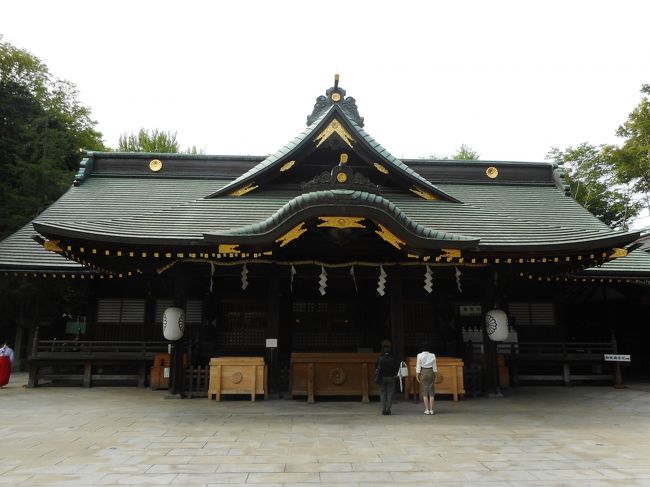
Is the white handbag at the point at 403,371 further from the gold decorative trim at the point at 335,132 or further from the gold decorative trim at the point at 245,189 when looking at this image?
the gold decorative trim at the point at 245,189

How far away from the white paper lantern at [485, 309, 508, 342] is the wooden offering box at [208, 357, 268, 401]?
615cm

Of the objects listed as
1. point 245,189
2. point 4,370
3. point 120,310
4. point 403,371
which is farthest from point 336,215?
point 4,370

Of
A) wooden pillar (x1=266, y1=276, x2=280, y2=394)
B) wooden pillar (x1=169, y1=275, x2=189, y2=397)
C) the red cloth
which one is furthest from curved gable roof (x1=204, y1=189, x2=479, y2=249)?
the red cloth

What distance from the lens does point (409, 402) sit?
1127cm

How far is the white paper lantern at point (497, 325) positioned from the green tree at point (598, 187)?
25067 mm

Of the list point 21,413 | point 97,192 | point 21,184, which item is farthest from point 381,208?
point 21,184

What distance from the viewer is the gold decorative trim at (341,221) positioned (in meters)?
10.5

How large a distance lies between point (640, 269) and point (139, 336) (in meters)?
17.0

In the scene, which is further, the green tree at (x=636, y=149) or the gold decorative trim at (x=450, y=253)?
the green tree at (x=636, y=149)

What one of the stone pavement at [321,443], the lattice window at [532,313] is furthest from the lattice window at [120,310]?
the lattice window at [532,313]

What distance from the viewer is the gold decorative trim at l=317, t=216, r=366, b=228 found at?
34.3 feet

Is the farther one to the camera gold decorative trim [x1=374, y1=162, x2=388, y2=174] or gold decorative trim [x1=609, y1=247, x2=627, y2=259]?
gold decorative trim [x1=374, y1=162, x2=388, y2=174]

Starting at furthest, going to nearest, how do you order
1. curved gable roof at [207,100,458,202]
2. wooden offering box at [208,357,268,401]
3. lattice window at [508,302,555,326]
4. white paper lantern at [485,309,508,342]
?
1. lattice window at [508,302,555,326]
2. curved gable roof at [207,100,458,202]
3. white paper lantern at [485,309,508,342]
4. wooden offering box at [208,357,268,401]

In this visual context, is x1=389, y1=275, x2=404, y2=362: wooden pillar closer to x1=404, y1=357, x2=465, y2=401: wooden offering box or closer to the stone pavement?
x1=404, y1=357, x2=465, y2=401: wooden offering box
